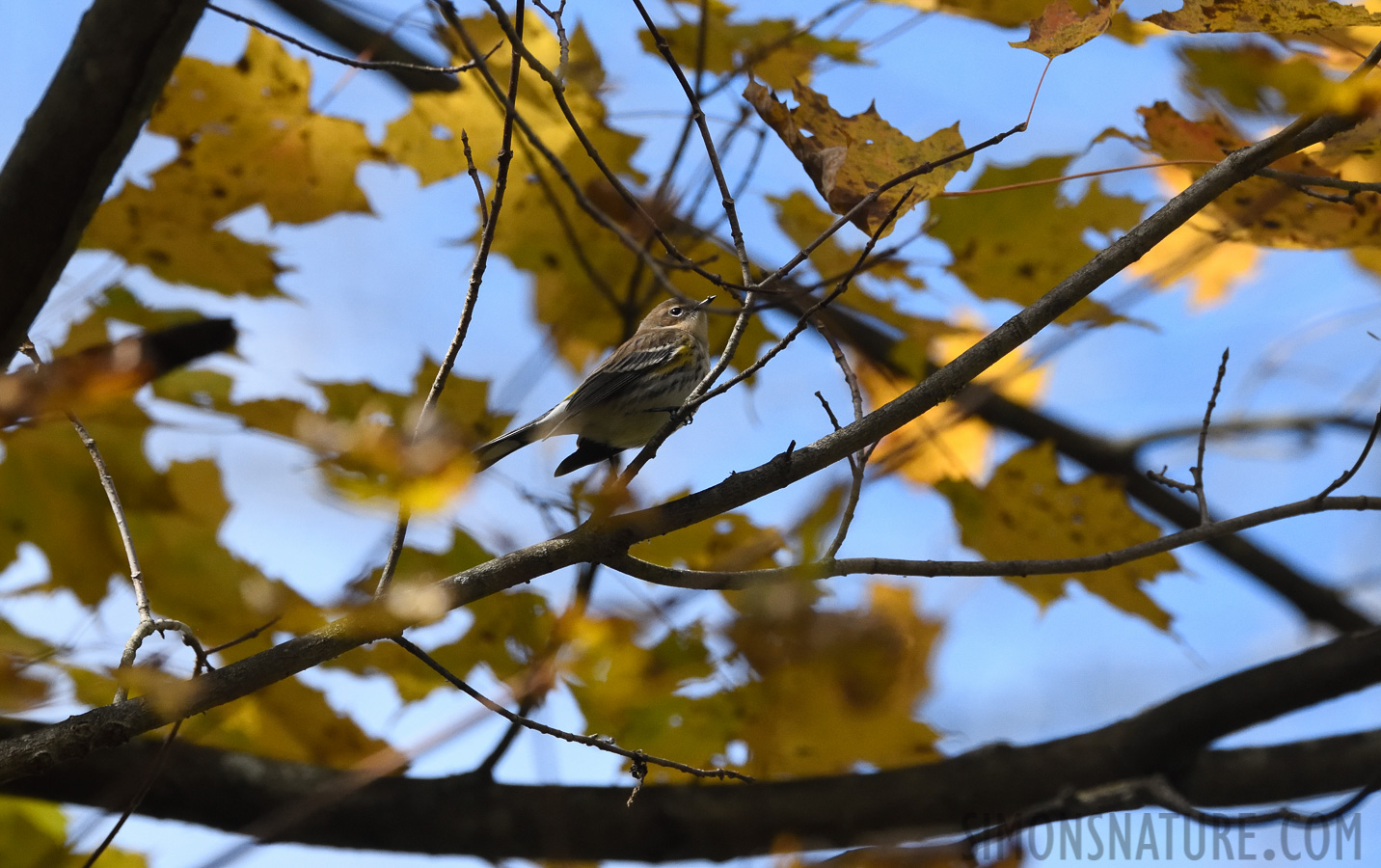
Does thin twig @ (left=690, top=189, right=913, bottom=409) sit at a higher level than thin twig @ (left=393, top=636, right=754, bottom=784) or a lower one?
higher

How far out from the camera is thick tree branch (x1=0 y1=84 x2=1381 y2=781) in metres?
1.88

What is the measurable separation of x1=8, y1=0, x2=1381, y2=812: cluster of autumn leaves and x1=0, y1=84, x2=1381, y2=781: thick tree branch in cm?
47

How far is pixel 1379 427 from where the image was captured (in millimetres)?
2256

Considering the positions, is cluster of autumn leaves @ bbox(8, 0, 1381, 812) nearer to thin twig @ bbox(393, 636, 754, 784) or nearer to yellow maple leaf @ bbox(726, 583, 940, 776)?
yellow maple leaf @ bbox(726, 583, 940, 776)

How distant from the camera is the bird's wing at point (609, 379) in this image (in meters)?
3.85

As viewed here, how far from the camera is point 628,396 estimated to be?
3932 mm

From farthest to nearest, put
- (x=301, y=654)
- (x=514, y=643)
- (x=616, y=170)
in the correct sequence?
(x=616, y=170) < (x=514, y=643) < (x=301, y=654)

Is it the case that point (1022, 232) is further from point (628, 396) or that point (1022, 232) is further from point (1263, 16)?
point (628, 396)

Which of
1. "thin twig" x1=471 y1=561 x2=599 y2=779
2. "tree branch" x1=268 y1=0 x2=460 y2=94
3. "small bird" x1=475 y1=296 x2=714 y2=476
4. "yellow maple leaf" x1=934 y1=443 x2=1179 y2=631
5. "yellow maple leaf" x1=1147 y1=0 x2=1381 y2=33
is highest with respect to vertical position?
"tree branch" x1=268 y1=0 x2=460 y2=94

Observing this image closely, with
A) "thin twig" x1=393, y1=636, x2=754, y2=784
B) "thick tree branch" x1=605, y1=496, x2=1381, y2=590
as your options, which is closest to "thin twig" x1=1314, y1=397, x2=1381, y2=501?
"thick tree branch" x1=605, y1=496, x2=1381, y2=590

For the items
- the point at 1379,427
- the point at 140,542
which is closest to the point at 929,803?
the point at 1379,427

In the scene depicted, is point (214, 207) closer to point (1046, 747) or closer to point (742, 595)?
point (742, 595)

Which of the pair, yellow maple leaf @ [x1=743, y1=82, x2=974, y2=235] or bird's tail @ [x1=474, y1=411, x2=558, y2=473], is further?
bird's tail @ [x1=474, y1=411, x2=558, y2=473]

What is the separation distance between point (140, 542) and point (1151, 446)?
181 inches
